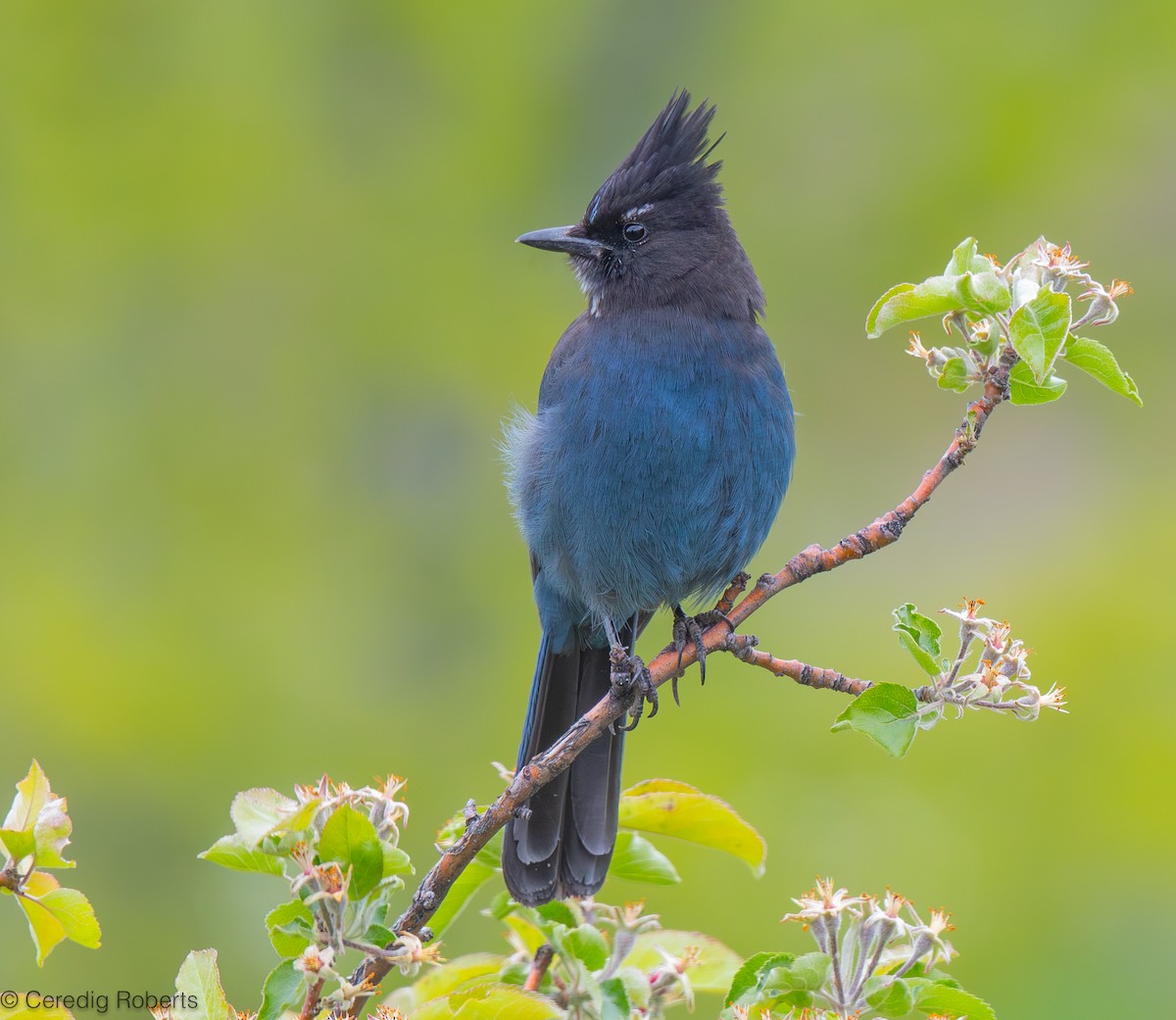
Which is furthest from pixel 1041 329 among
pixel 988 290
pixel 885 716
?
pixel 885 716

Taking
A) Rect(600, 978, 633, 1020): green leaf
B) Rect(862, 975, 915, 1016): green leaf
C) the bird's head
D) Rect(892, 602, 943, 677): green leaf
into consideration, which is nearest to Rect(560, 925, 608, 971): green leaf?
Rect(600, 978, 633, 1020): green leaf

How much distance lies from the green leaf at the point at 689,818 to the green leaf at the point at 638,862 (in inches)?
1.2

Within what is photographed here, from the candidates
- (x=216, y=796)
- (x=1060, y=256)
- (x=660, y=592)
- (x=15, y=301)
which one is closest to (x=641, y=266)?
(x=660, y=592)

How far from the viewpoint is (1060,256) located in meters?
2.32

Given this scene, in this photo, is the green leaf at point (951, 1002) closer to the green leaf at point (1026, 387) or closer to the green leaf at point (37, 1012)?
the green leaf at point (1026, 387)

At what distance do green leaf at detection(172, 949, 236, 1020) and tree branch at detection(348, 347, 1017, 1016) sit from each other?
0.57ft

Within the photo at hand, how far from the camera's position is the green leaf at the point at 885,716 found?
79.1 inches

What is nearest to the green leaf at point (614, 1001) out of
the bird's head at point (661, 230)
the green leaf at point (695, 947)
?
the green leaf at point (695, 947)

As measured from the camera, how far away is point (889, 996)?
1.93 meters

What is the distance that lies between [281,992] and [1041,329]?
144cm

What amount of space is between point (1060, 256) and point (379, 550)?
4146 mm

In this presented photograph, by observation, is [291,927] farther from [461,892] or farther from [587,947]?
[461,892]

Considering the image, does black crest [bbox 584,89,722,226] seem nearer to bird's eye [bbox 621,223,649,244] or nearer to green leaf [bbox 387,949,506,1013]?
bird's eye [bbox 621,223,649,244]

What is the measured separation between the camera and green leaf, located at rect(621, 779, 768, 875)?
8.16ft
